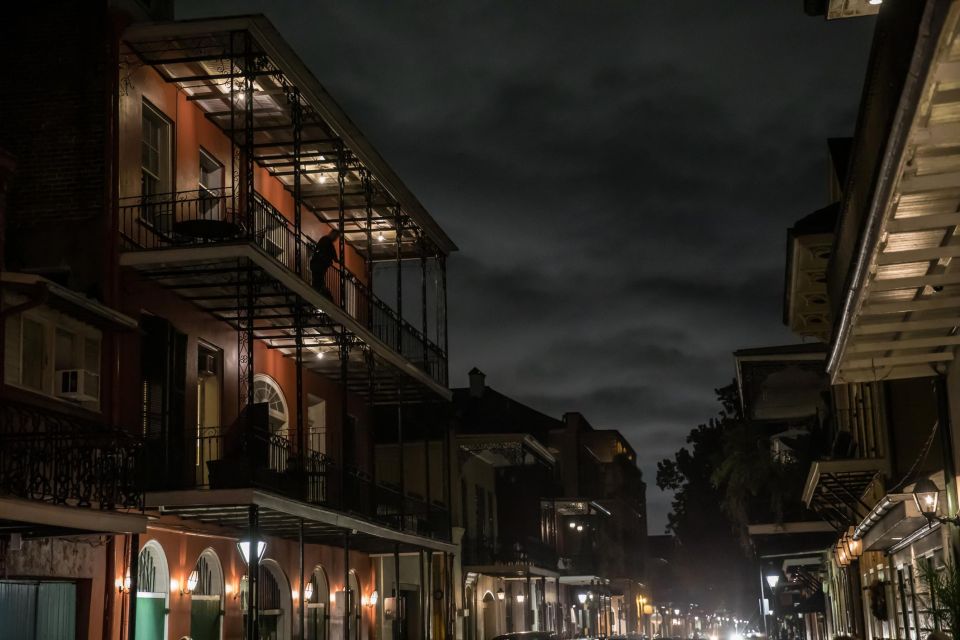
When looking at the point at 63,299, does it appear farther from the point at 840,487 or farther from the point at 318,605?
the point at 840,487

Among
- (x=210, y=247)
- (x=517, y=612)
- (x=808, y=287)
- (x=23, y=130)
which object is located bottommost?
(x=517, y=612)

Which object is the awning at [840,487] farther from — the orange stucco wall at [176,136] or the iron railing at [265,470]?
the orange stucco wall at [176,136]

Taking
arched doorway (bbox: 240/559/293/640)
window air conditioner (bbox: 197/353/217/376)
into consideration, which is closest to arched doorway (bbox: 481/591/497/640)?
arched doorway (bbox: 240/559/293/640)

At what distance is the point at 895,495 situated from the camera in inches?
559

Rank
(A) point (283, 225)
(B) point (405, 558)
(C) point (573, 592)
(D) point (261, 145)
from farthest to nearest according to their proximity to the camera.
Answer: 1. (C) point (573, 592)
2. (B) point (405, 558)
3. (D) point (261, 145)
4. (A) point (283, 225)

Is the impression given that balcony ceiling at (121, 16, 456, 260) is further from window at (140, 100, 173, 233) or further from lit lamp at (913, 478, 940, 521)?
lit lamp at (913, 478, 940, 521)

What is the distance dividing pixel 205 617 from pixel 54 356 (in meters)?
5.77

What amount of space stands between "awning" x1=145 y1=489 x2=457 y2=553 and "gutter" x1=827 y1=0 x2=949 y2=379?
378 inches

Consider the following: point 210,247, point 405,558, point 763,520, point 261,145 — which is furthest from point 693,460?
point 210,247

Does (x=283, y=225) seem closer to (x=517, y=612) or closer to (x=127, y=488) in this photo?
(x=127, y=488)

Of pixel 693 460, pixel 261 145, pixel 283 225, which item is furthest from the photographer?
pixel 693 460

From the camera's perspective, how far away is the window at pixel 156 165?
19.4m

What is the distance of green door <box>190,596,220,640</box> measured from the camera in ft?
64.5

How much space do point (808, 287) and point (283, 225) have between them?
872 cm
